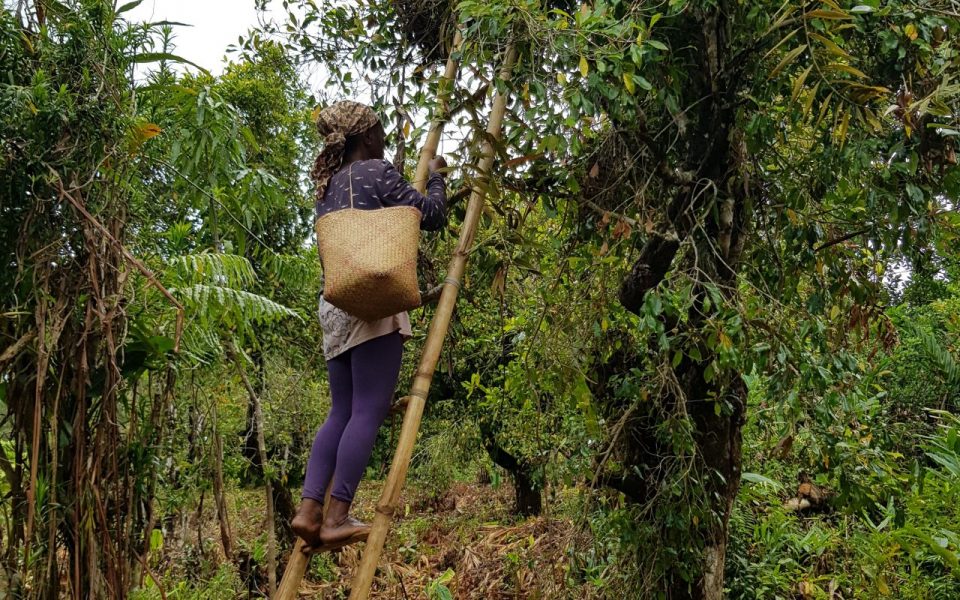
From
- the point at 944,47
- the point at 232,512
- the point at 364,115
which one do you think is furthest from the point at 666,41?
the point at 232,512

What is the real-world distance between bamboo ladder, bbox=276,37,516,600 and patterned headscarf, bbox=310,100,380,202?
266 mm

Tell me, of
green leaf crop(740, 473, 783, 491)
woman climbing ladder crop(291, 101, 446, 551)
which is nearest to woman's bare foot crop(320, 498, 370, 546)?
woman climbing ladder crop(291, 101, 446, 551)

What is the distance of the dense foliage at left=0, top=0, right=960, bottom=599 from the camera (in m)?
2.35

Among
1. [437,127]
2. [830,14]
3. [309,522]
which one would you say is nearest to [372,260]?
[437,127]

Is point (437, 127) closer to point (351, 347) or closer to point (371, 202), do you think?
point (371, 202)

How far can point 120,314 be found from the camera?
254cm

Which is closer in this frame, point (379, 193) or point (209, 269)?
point (379, 193)

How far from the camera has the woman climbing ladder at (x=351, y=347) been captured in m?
2.08

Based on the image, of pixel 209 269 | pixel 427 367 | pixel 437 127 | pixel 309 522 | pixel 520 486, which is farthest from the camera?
pixel 520 486

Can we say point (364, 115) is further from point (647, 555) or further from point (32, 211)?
point (647, 555)

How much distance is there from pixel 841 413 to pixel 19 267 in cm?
325

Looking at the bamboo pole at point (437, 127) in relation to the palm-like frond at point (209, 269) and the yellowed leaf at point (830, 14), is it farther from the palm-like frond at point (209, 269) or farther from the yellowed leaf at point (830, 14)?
the palm-like frond at point (209, 269)

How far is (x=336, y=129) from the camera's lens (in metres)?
2.29

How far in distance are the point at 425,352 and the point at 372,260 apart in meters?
0.38
